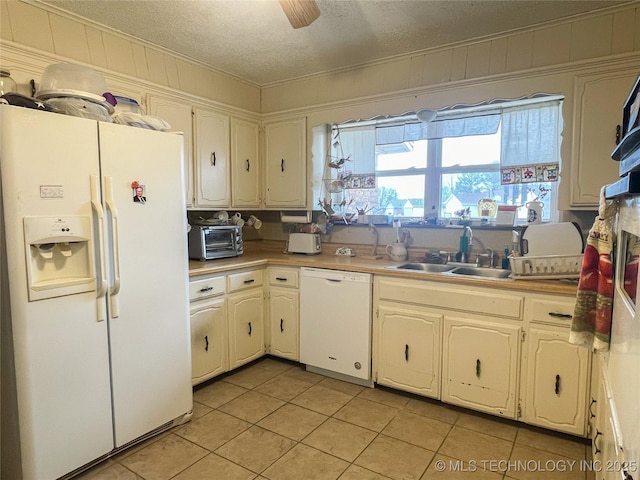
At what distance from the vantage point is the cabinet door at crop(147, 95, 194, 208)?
2.77 m

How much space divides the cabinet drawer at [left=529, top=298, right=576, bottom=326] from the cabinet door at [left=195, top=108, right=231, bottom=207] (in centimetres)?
243

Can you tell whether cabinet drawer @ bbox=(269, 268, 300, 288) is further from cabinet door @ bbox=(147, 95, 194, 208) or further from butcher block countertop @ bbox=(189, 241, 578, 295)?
cabinet door @ bbox=(147, 95, 194, 208)

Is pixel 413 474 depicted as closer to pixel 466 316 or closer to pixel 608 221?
pixel 466 316

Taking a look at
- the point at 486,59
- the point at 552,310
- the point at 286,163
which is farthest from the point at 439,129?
the point at 552,310

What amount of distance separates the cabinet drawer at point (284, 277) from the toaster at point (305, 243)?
1.23 ft

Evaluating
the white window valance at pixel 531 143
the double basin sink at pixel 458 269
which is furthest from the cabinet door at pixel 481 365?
the white window valance at pixel 531 143

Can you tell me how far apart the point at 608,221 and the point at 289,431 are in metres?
1.93

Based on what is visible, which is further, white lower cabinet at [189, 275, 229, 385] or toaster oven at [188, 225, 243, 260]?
toaster oven at [188, 225, 243, 260]

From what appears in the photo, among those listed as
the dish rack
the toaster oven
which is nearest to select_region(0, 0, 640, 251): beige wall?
the dish rack

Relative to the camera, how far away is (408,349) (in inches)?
102

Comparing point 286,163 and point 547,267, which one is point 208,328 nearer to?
point 286,163

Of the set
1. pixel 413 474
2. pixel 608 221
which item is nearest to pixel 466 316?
pixel 413 474

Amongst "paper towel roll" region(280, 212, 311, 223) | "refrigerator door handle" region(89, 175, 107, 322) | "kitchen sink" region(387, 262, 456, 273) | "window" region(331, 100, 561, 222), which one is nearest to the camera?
"refrigerator door handle" region(89, 175, 107, 322)

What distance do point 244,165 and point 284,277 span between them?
112 cm
